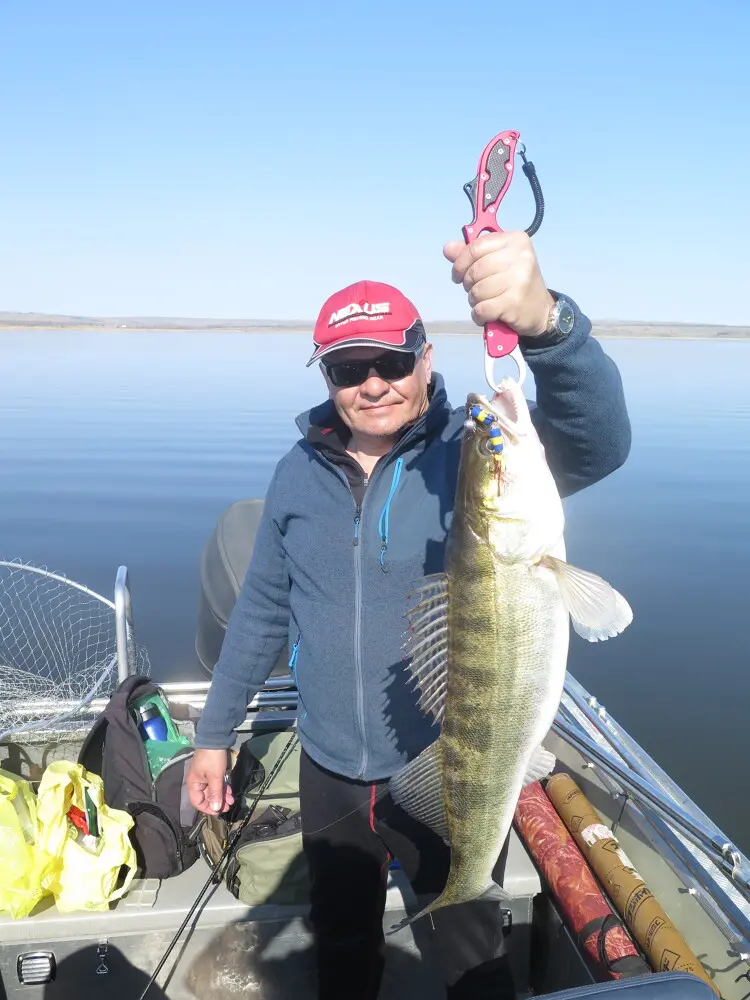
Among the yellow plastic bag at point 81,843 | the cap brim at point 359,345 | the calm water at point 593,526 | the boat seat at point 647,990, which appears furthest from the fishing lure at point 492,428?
the calm water at point 593,526

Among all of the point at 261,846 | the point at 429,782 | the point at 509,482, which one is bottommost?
the point at 261,846

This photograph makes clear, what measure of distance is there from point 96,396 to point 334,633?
106 feet

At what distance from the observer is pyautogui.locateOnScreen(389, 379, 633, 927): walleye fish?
1.76 m

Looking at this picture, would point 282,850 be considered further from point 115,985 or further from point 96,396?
point 96,396

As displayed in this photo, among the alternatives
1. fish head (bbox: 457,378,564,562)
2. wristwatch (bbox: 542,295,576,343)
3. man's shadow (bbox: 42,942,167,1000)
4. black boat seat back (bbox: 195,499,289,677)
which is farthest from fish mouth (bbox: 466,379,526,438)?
black boat seat back (bbox: 195,499,289,677)

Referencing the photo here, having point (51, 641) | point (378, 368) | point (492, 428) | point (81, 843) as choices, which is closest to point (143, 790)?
point (81, 843)

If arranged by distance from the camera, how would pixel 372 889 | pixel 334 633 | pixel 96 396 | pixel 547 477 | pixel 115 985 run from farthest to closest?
pixel 96 396, pixel 115 985, pixel 372 889, pixel 334 633, pixel 547 477

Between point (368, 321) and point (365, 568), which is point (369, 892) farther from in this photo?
point (368, 321)

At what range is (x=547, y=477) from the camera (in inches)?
69.4

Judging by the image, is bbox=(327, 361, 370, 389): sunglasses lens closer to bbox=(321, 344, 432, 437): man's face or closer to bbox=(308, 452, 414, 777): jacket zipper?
bbox=(321, 344, 432, 437): man's face

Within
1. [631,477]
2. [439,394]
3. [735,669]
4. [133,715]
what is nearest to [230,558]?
[133,715]

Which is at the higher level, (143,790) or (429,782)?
(429,782)

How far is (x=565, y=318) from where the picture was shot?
5.97 ft

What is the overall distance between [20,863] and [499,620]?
2.22 m
